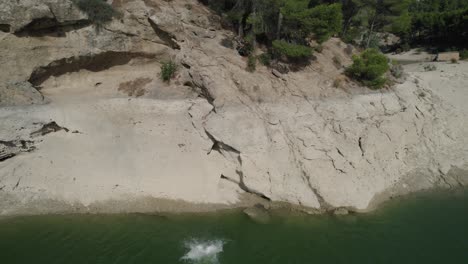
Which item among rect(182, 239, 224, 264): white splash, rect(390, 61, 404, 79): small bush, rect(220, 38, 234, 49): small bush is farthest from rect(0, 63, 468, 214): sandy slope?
rect(390, 61, 404, 79): small bush

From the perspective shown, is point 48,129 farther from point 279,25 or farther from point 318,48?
point 318,48

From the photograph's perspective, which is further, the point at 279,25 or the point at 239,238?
the point at 279,25

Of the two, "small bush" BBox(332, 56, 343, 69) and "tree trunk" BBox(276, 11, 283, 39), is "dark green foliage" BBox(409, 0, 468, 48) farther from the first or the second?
"tree trunk" BBox(276, 11, 283, 39)

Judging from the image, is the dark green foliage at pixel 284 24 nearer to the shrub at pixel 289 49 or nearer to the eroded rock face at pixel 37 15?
the shrub at pixel 289 49

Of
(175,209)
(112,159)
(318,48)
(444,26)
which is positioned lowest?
(175,209)

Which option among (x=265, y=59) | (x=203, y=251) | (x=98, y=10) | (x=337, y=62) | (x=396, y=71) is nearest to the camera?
(x=203, y=251)

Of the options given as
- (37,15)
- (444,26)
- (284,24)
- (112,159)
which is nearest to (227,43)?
(284,24)

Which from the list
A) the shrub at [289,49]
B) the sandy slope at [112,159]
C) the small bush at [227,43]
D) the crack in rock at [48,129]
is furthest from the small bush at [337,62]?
the crack in rock at [48,129]

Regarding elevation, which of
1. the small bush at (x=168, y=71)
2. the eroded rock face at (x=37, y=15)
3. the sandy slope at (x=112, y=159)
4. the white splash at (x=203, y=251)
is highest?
the eroded rock face at (x=37, y=15)
